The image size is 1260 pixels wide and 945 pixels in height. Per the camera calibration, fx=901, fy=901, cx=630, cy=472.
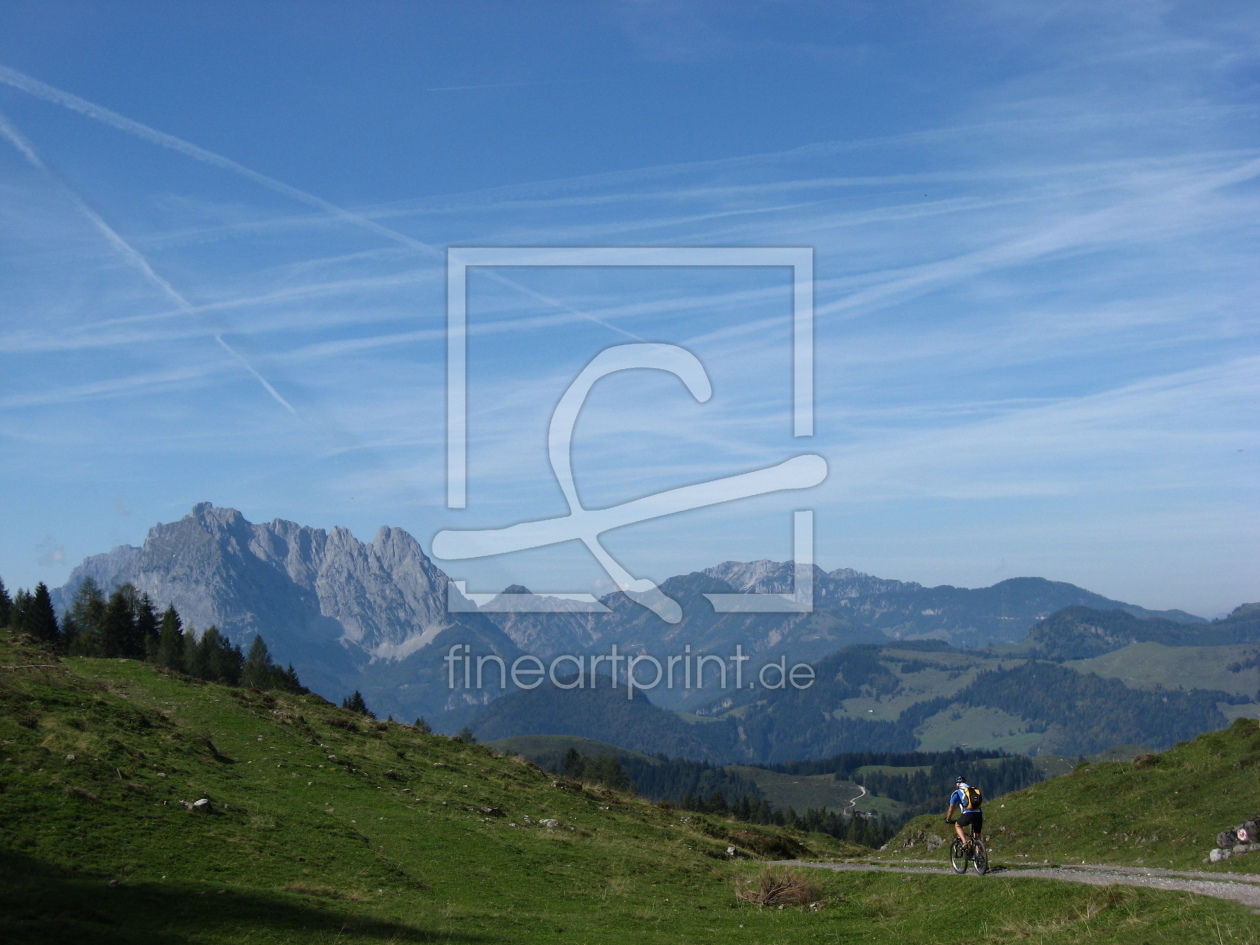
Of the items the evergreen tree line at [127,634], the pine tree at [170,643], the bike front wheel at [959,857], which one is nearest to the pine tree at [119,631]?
the evergreen tree line at [127,634]

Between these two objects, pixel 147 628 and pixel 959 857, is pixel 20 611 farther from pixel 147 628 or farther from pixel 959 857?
pixel 959 857

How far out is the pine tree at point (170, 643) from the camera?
90.4m

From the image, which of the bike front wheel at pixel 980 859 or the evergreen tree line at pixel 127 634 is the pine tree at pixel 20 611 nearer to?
the evergreen tree line at pixel 127 634

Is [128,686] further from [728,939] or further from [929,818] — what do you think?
[929,818]

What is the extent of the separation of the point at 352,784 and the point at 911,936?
20477 millimetres

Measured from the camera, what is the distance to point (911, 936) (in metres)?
22.8

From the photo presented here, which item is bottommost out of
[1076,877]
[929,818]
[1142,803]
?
[929,818]

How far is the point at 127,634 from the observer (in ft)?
306

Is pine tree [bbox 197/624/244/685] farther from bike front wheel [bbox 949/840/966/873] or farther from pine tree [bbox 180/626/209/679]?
bike front wheel [bbox 949/840/966/873]

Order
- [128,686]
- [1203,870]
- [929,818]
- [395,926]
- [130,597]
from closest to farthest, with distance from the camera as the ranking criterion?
[395,926] < [1203,870] < [128,686] < [929,818] < [130,597]

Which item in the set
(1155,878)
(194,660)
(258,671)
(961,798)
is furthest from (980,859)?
(258,671)

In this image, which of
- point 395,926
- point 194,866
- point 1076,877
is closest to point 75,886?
point 194,866

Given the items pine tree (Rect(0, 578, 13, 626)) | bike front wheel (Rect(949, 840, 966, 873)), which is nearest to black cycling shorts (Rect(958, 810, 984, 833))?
bike front wheel (Rect(949, 840, 966, 873))

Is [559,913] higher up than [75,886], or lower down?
lower down
